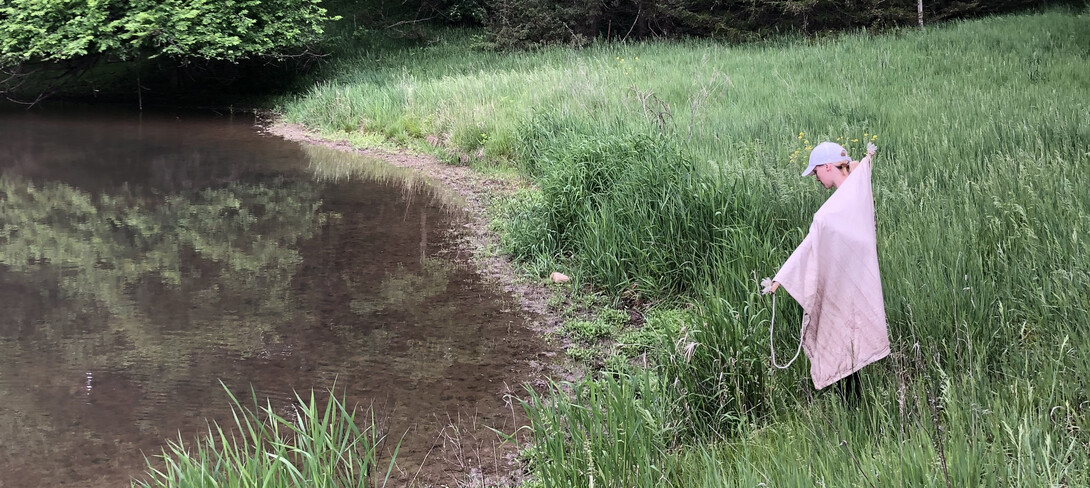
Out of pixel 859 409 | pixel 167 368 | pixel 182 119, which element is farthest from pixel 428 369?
pixel 182 119

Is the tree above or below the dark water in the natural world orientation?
above

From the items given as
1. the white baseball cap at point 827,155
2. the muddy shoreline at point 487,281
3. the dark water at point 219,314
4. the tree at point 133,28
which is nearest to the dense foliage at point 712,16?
the tree at point 133,28

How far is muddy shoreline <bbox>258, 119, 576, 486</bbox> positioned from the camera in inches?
152

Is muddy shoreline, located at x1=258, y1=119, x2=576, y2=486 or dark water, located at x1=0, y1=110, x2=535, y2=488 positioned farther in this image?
dark water, located at x1=0, y1=110, x2=535, y2=488

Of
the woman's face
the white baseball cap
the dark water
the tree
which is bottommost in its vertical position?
the dark water

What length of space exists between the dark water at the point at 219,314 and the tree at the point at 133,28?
6.25m

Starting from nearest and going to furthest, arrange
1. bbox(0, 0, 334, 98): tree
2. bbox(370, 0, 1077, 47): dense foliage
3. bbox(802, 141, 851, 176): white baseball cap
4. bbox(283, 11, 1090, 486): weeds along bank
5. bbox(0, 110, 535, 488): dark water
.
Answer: bbox(283, 11, 1090, 486): weeds along bank
bbox(802, 141, 851, 176): white baseball cap
bbox(0, 110, 535, 488): dark water
bbox(0, 0, 334, 98): tree
bbox(370, 0, 1077, 47): dense foliage

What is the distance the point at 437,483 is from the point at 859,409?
189 cm

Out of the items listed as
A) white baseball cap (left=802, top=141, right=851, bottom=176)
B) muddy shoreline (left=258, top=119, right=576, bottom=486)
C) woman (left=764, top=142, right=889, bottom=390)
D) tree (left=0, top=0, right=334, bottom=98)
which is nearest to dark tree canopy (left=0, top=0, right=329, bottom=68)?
tree (left=0, top=0, right=334, bottom=98)

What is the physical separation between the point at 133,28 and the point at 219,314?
493 inches

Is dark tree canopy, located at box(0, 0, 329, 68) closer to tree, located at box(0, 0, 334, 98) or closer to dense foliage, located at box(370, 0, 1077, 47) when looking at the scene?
tree, located at box(0, 0, 334, 98)

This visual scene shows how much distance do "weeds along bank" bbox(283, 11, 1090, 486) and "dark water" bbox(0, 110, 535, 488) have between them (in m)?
0.77

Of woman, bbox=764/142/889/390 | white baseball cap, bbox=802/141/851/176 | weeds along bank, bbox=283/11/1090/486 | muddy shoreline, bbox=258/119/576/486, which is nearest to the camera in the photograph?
weeds along bank, bbox=283/11/1090/486

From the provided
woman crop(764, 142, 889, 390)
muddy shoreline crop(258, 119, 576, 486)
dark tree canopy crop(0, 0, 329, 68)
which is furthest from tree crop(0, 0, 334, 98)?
woman crop(764, 142, 889, 390)
